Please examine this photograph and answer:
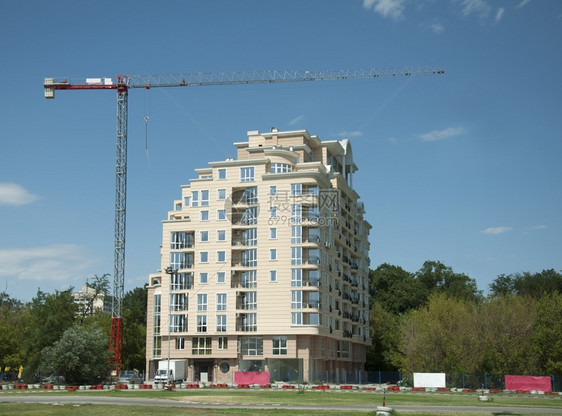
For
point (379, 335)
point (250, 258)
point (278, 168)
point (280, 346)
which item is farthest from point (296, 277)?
point (379, 335)

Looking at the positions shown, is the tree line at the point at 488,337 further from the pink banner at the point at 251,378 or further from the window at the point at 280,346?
the pink banner at the point at 251,378

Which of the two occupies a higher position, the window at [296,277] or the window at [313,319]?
the window at [296,277]

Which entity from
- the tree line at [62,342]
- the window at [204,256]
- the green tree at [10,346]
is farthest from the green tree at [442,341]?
the green tree at [10,346]

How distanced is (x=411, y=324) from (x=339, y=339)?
1221 centimetres

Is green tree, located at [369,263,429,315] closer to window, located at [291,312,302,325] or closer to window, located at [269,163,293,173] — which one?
window, located at [291,312,302,325]

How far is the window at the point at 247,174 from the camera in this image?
91.6 meters

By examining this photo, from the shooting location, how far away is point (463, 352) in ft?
269

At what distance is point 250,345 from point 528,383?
36664 mm

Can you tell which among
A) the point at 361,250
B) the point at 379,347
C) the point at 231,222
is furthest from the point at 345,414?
the point at 379,347

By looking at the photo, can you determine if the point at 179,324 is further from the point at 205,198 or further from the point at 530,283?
the point at 530,283

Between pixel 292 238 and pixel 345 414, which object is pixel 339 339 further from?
pixel 345 414

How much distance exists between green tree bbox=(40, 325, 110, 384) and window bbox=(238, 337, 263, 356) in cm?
1966

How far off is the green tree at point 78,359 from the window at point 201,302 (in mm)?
17040

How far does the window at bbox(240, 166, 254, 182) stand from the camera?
91.6m
